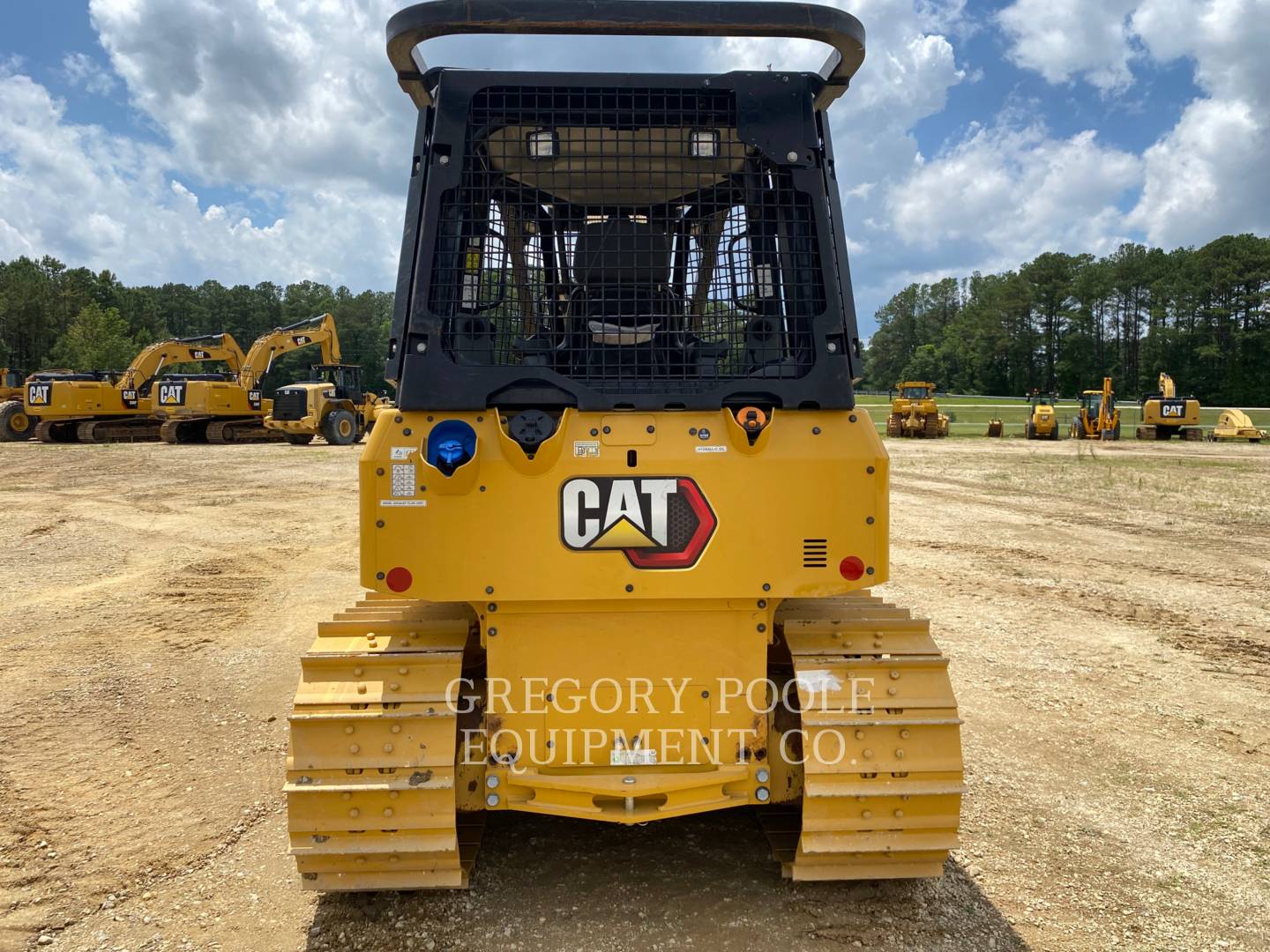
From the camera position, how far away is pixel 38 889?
3.58m

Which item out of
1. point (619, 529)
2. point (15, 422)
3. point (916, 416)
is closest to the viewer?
point (619, 529)

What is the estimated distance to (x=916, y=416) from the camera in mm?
38906

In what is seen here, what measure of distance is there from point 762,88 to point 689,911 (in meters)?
3.25

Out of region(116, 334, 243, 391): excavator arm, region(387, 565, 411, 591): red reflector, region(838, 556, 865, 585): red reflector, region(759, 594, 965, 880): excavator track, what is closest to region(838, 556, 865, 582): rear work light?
region(838, 556, 865, 585): red reflector

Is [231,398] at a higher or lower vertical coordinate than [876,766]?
higher

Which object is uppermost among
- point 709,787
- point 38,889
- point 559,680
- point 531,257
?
point 531,257

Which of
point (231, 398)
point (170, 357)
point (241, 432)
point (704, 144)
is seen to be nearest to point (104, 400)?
point (170, 357)

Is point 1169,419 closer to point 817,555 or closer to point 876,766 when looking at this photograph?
point 817,555

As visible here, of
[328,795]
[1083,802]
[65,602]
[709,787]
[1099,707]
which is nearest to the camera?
[328,795]

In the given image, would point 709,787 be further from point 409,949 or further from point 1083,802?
point 1083,802

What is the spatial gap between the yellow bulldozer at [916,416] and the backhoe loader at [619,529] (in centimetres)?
3709

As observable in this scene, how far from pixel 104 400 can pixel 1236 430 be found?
44.3 meters

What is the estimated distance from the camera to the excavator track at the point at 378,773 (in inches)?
118

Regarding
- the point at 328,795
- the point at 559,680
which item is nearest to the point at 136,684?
the point at 328,795
